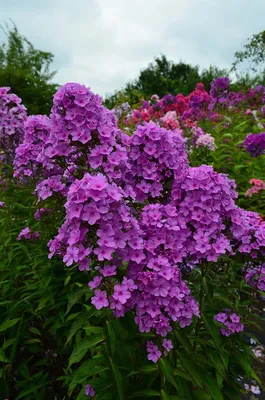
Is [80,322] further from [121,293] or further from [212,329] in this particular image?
[212,329]

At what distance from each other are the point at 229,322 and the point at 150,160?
95 cm

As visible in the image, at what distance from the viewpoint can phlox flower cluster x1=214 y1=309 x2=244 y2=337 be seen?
229 centimetres

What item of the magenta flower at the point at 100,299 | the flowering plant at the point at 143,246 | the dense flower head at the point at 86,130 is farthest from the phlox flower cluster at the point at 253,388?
the dense flower head at the point at 86,130

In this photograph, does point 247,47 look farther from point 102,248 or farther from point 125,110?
point 102,248

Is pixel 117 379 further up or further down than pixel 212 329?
further down

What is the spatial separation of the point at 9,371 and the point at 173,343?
1.18 m

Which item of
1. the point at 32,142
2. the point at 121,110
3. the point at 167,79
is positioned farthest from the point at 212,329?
the point at 167,79

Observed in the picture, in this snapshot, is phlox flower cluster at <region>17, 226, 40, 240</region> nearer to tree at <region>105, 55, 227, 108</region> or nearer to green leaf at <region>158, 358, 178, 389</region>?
green leaf at <region>158, 358, 178, 389</region>

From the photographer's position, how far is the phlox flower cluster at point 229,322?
90.2 inches

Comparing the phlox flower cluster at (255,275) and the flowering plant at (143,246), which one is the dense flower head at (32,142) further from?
the phlox flower cluster at (255,275)

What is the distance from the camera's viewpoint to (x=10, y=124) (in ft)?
12.1

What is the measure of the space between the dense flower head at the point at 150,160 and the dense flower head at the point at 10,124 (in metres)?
1.90

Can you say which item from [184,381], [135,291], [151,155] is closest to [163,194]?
[151,155]

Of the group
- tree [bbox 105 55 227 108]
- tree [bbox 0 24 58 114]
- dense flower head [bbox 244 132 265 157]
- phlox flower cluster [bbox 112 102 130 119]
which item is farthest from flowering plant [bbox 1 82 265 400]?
tree [bbox 105 55 227 108]
